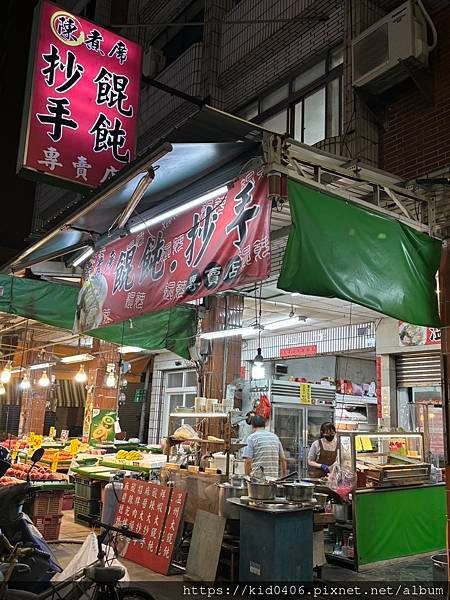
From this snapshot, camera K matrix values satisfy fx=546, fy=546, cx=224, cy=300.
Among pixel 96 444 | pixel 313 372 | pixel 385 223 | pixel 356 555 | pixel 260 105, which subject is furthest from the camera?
pixel 313 372

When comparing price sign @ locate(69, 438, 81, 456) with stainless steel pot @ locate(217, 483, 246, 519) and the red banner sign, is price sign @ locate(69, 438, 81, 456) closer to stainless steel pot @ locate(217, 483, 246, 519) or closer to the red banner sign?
the red banner sign

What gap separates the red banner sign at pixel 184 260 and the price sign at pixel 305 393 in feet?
22.8

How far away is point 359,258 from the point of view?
16.8 ft

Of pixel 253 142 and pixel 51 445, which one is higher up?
pixel 253 142

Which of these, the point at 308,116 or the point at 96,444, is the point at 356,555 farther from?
the point at 96,444

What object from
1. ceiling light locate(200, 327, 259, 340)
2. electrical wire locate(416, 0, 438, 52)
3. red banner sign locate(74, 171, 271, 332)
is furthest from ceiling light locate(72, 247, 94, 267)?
electrical wire locate(416, 0, 438, 52)

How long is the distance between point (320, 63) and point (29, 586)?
854cm

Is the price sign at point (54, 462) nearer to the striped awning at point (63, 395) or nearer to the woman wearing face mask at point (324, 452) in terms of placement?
the woman wearing face mask at point (324, 452)

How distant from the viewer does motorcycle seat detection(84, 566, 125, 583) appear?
4309mm

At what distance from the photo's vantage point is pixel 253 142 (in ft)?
16.8

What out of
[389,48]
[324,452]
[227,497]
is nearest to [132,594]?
[227,497]

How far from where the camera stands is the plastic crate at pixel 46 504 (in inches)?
358

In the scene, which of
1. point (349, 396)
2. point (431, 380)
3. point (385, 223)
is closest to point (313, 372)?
point (349, 396)

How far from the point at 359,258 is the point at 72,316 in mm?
6394
